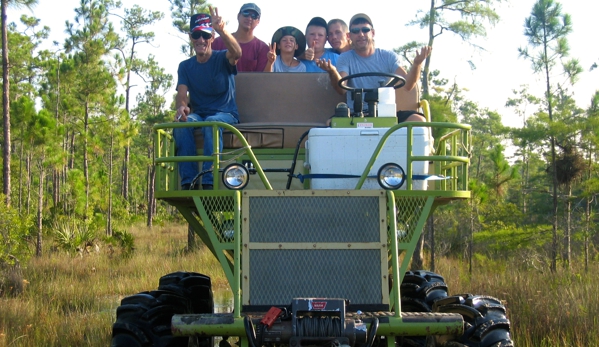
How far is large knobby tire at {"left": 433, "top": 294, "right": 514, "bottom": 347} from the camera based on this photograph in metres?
5.61

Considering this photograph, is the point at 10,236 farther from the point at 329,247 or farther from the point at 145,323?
the point at 329,247

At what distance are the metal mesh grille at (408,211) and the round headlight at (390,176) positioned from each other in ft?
0.44

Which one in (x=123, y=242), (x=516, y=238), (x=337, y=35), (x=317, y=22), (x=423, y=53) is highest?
(x=317, y=22)

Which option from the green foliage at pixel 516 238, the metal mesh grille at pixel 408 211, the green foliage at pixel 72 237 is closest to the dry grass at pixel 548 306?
the metal mesh grille at pixel 408 211

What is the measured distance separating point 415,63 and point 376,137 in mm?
1668

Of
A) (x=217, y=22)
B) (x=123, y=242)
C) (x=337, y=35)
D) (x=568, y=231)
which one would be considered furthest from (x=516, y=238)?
(x=217, y=22)

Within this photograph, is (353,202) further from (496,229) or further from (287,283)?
(496,229)

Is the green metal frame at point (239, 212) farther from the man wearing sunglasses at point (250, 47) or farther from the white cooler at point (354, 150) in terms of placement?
the man wearing sunglasses at point (250, 47)

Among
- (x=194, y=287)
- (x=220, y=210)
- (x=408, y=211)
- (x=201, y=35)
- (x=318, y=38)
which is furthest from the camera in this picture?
(x=318, y=38)

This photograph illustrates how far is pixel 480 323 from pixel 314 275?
131cm

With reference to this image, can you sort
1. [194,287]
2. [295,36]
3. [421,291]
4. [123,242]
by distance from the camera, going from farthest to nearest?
1. [123,242]
2. [295,36]
3. [194,287]
4. [421,291]

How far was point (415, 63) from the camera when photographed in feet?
25.2

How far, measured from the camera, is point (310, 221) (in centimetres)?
576

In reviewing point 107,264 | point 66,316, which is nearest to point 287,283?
point 66,316
